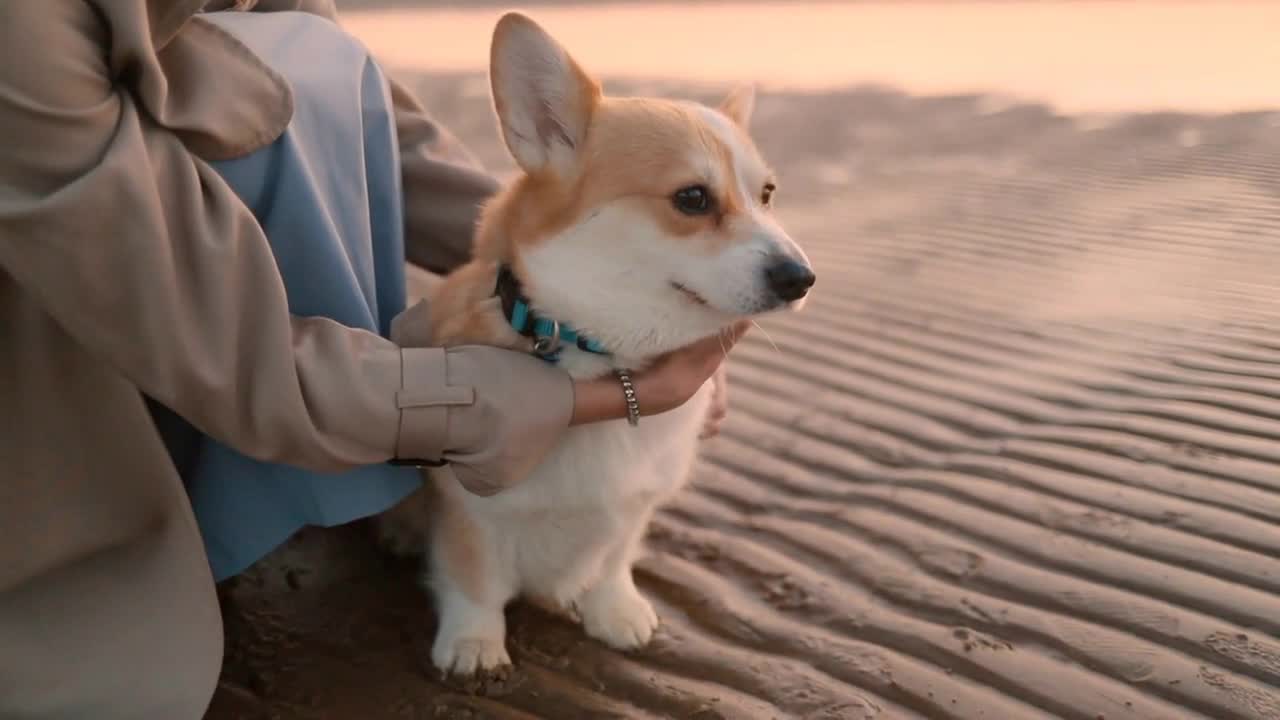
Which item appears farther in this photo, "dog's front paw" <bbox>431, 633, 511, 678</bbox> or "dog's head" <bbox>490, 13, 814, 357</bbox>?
"dog's front paw" <bbox>431, 633, 511, 678</bbox>

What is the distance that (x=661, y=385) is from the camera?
2.06m

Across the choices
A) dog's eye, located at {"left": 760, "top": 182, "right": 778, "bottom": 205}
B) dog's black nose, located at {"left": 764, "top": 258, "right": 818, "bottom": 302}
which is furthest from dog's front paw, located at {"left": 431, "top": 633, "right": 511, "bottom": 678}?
dog's eye, located at {"left": 760, "top": 182, "right": 778, "bottom": 205}

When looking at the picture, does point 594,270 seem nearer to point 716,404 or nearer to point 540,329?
point 540,329

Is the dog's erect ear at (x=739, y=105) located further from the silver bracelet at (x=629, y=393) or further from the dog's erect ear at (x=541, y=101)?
the silver bracelet at (x=629, y=393)

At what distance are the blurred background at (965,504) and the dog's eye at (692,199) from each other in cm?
92

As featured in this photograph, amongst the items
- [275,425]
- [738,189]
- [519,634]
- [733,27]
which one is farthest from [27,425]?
[733,27]

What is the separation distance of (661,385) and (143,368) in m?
0.90

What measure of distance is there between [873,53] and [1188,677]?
30.2 feet

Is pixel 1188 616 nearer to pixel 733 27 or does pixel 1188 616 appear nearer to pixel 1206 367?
pixel 1206 367

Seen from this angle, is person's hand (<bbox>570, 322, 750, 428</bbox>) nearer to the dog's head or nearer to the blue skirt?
the dog's head

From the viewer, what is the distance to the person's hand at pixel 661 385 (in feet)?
6.60

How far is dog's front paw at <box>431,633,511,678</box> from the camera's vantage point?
2.22 meters

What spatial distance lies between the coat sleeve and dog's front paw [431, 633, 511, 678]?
44cm

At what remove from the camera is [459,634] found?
2258mm
